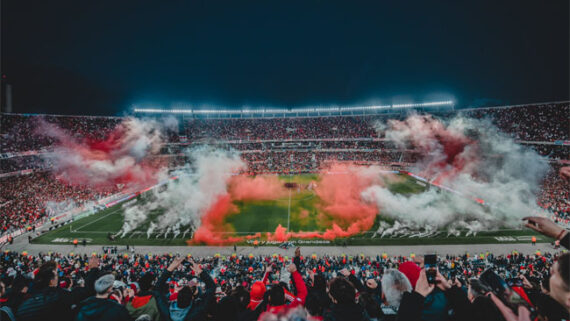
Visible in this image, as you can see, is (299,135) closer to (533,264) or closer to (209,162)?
(209,162)

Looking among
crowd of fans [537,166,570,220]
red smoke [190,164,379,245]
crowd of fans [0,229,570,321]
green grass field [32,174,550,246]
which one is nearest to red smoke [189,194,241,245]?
red smoke [190,164,379,245]

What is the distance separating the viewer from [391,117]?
66312 millimetres

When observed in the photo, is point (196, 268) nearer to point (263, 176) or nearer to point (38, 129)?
point (263, 176)

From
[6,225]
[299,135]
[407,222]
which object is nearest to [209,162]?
[299,135]

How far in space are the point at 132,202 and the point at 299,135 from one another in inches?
1722

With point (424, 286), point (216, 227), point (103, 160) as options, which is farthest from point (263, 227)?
point (103, 160)

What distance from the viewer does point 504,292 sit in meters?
2.92

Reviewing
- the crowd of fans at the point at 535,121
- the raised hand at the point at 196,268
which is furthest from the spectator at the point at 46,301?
the crowd of fans at the point at 535,121

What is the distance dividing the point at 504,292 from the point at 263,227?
76.8ft

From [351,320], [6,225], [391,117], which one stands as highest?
[391,117]

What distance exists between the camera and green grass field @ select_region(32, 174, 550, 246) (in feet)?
69.8

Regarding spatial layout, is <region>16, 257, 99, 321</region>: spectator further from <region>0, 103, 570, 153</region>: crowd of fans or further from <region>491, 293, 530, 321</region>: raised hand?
<region>0, 103, 570, 153</region>: crowd of fans

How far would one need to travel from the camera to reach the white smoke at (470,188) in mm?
24359

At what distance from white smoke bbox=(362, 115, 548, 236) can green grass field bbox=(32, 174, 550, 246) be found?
1.52 meters
